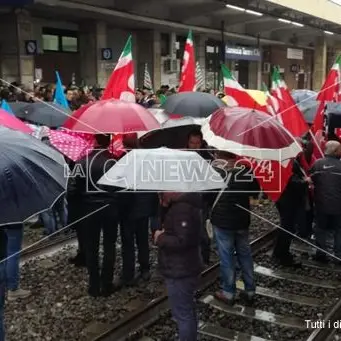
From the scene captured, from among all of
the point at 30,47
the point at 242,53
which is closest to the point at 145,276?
the point at 30,47

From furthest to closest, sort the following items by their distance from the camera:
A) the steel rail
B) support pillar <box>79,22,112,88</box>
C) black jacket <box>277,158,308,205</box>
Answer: support pillar <box>79,22,112,88</box> → black jacket <box>277,158,308,205</box> → the steel rail

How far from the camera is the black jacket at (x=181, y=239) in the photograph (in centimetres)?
418

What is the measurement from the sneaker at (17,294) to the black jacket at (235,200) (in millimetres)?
2252

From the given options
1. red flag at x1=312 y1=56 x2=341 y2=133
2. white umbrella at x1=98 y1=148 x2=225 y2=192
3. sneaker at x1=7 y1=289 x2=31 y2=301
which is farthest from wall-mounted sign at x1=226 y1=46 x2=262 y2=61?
white umbrella at x1=98 y1=148 x2=225 y2=192

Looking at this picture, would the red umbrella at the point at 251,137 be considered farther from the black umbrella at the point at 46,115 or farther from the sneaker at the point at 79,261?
the black umbrella at the point at 46,115

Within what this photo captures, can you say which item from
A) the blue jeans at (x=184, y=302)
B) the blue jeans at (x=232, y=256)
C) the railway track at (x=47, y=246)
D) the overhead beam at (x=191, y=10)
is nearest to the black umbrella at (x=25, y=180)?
the blue jeans at (x=184, y=302)

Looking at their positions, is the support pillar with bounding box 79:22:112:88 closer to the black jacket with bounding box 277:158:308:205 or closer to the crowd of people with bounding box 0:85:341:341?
the crowd of people with bounding box 0:85:341:341

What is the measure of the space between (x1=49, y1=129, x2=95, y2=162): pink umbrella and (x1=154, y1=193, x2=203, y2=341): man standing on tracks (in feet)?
5.87

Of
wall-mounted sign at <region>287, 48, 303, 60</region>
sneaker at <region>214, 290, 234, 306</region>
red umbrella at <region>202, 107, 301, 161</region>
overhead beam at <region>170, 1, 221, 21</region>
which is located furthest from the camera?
wall-mounted sign at <region>287, 48, 303, 60</region>

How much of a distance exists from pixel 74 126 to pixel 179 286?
2229mm

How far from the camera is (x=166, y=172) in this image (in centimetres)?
415

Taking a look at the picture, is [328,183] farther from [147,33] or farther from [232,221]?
[147,33]

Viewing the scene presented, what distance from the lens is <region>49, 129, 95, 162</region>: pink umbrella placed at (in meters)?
5.86

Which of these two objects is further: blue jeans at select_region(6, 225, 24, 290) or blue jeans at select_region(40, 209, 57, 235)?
blue jeans at select_region(40, 209, 57, 235)
